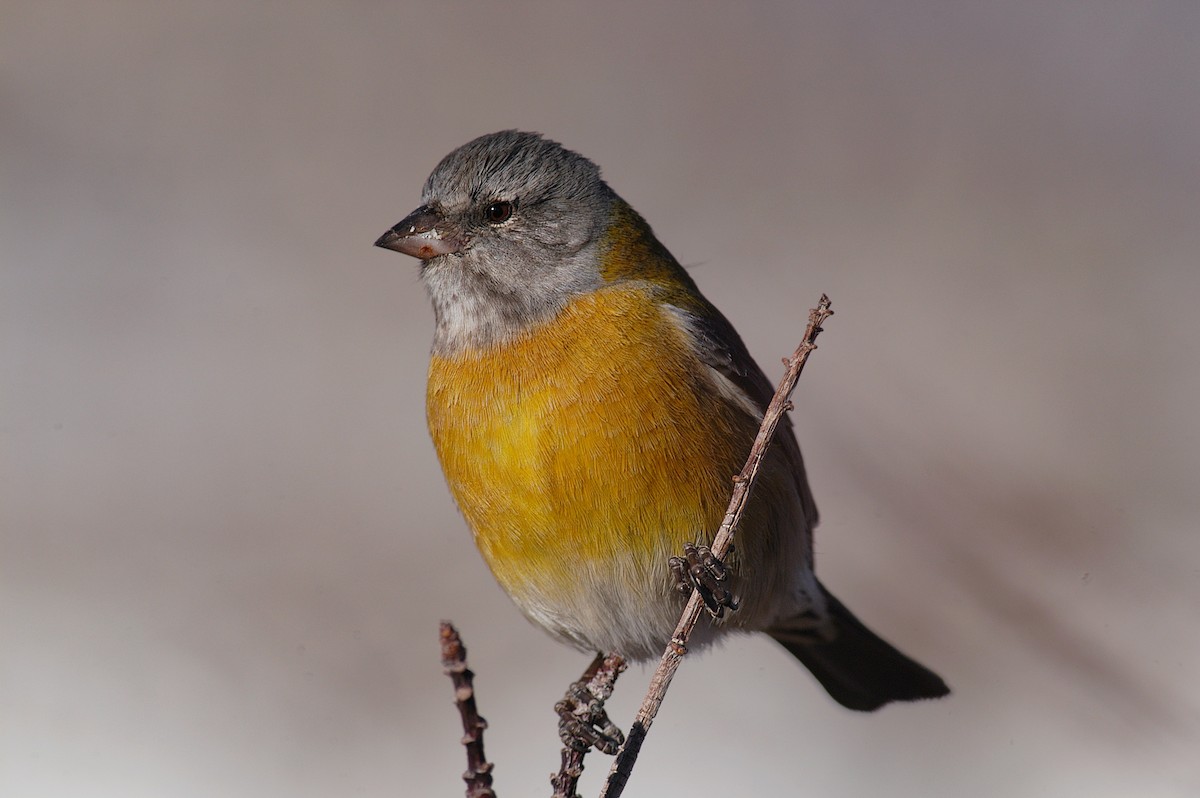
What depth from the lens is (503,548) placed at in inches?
130

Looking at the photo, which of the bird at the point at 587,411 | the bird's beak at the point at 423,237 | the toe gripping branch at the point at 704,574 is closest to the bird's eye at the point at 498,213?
the bird at the point at 587,411

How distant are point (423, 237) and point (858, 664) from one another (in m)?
2.21

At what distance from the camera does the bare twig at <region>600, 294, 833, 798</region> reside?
2.30 metres

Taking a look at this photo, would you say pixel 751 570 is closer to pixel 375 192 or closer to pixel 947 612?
pixel 947 612

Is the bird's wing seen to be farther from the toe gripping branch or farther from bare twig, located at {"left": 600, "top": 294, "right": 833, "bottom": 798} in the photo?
bare twig, located at {"left": 600, "top": 294, "right": 833, "bottom": 798}

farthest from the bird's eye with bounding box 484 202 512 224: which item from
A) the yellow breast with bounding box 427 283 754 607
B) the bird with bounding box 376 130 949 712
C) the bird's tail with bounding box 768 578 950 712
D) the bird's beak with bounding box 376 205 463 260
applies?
the bird's tail with bounding box 768 578 950 712

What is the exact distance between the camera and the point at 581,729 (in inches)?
110

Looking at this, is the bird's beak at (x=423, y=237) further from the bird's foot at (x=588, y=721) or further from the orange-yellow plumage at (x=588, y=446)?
the bird's foot at (x=588, y=721)

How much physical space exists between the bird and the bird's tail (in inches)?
11.8

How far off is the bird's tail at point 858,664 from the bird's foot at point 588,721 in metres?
1.22

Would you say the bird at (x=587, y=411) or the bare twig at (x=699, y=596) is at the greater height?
the bird at (x=587, y=411)

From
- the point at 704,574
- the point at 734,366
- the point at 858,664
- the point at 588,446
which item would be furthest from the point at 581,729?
the point at 858,664

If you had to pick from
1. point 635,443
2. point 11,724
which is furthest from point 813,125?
point 11,724

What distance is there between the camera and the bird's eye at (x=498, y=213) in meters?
3.55
